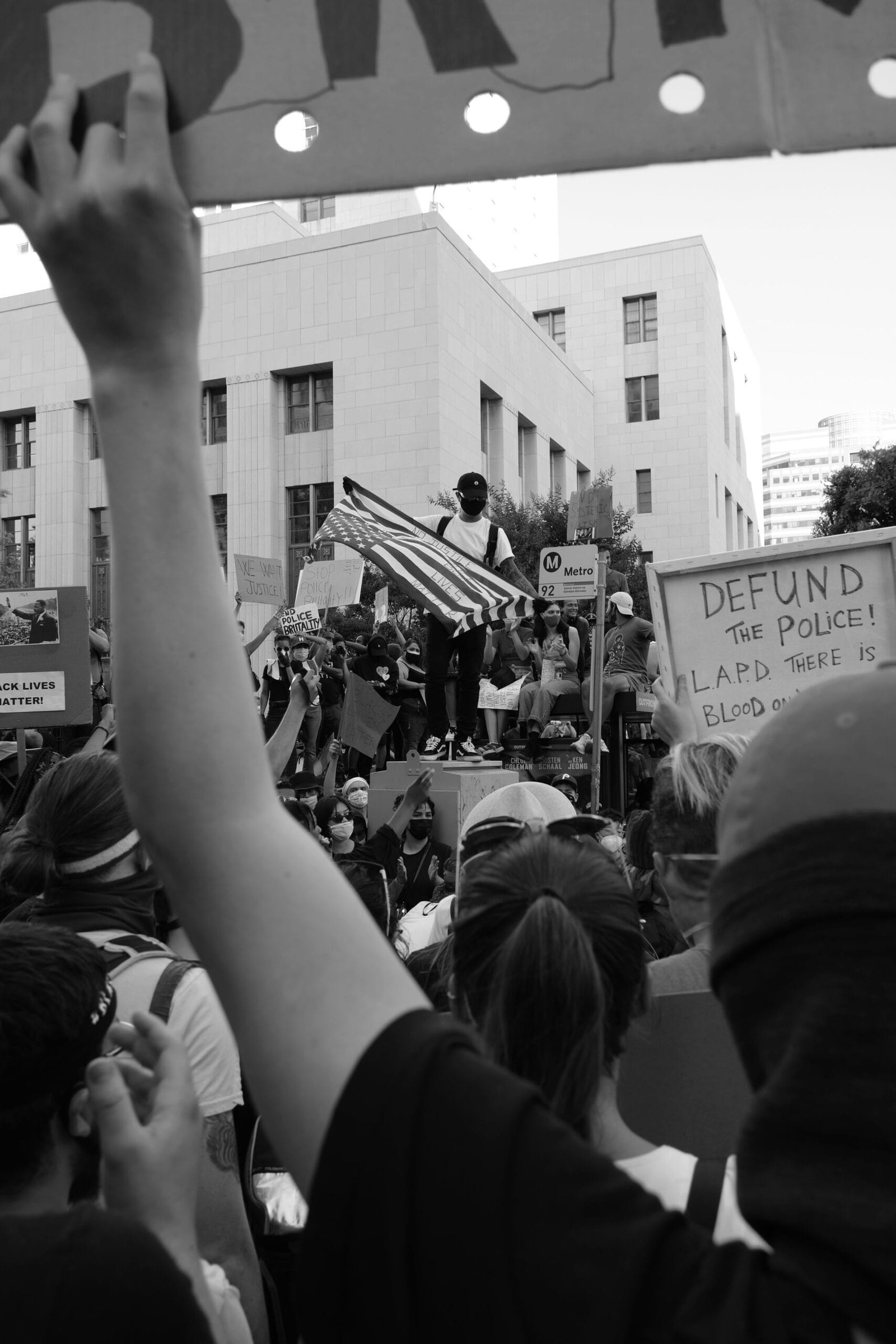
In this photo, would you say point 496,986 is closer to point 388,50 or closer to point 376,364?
point 388,50

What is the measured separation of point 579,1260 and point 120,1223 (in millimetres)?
491

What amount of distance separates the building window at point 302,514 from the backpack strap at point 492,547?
32.9 m

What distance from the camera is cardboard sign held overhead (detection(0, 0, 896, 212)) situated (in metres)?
1.00

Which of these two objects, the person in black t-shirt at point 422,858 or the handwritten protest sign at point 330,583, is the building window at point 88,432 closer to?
the handwritten protest sign at point 330,583

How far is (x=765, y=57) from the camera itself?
1009 mm

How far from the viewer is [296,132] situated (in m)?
1.05

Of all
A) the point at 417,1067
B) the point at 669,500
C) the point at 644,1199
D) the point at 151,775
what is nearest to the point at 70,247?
the point at 151,775

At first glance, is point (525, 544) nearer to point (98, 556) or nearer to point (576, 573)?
point (98, 556)

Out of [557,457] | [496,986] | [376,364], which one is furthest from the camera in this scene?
[557,457]

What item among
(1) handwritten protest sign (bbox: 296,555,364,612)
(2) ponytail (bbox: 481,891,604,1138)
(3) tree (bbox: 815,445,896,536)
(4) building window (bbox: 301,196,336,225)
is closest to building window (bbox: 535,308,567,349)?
(4) building window (bbox: 301,196,336,225)

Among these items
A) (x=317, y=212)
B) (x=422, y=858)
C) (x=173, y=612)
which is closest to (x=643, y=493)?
(x=317, y=212)

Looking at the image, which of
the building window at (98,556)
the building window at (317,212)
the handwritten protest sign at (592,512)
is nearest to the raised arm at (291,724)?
the handwritten protest sign at (592,512)

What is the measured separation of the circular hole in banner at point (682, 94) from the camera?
1015 mm

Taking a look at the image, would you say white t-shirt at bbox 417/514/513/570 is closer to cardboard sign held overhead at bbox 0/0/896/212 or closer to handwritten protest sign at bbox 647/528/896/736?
handwritten protest sign at bbox 647/528/896/736
